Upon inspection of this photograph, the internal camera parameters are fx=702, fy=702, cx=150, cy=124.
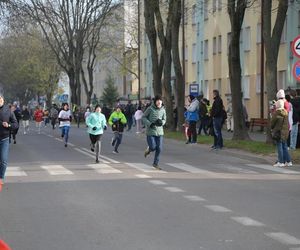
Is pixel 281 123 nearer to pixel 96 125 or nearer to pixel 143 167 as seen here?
pixel 143 167

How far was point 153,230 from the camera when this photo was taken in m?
8.38

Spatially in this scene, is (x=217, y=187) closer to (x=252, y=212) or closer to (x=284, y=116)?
(x=252, y=212)

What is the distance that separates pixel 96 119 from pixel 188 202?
31.5ft

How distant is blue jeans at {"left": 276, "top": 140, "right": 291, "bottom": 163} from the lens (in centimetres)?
1720

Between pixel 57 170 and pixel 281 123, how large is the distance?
554cm

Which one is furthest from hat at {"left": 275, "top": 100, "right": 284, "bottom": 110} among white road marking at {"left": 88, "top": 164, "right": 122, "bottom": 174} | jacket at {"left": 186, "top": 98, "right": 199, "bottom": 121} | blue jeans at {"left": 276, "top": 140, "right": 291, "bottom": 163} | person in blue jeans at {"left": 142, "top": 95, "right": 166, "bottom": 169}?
jacket at {"left": 186, "top": 98, "right": 199, "bottom": 121}

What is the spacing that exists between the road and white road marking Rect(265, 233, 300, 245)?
0.04 feet

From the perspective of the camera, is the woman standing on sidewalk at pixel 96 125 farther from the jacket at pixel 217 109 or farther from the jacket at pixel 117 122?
the jacket at pixel 217 109

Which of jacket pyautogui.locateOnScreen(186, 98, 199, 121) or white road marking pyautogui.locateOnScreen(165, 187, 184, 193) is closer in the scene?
white road marking pyautogui.locateOnScreen(165, 187, 184, 193)

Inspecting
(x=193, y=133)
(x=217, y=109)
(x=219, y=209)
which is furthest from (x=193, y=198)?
(x=193, y=133)

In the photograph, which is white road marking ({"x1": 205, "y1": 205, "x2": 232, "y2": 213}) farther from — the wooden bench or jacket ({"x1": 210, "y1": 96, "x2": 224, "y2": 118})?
the wooden bench

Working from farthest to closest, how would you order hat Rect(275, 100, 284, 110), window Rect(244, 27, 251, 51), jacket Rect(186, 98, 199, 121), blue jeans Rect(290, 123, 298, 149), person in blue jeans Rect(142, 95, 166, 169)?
1. window Rect(244, 27, 251, 51)
2. jacket Rect(186, 98, 199, 121)
3. blue jeans Rect(290, 123, 298, 149)
4. hat Rect(275, 100, 284, 110)
5. person in blue jeans Rect(142, 95, 166, 169)

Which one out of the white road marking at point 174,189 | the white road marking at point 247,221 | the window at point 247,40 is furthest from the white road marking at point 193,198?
the window at point 247,40

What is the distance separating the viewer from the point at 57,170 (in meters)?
16.3
